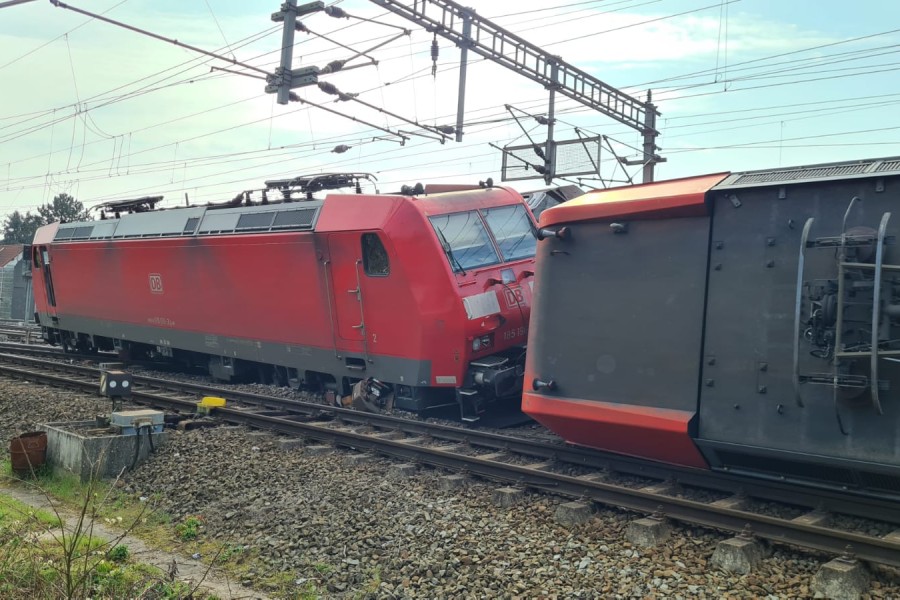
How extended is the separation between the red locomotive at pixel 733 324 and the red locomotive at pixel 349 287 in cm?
281

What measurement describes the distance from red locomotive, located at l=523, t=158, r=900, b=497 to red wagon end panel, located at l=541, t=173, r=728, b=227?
0.7 inches

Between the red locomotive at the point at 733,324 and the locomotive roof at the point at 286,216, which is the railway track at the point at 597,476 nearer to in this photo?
the red locomotive at the point at 733,324

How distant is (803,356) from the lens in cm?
602

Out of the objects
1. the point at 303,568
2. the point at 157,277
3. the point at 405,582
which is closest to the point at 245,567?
the point at 303,568

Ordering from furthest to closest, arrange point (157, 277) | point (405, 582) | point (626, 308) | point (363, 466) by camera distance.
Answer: point (157, 277), point (363, 466), point (626, 308), point (405, 582)

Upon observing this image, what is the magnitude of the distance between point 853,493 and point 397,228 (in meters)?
6.84

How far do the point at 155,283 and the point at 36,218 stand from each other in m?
56.7

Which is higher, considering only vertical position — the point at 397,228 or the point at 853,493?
the point at 397,228

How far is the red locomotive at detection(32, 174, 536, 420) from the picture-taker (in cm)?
1102

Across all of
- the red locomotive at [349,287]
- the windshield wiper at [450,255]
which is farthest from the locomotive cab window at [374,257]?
the windshield wiper at [450,255]

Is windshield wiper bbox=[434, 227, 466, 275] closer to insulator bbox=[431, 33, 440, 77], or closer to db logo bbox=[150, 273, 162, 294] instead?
insulator bbox=[431, 33, 440, 77]

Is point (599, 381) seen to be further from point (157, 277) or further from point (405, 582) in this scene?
point (157, 277)

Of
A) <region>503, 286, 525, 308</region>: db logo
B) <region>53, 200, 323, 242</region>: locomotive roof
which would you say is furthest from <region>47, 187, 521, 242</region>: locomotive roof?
<region>503, 286, 525, 308</region>: db logo

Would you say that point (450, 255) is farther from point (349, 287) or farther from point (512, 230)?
point (349, 287)
